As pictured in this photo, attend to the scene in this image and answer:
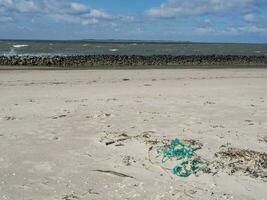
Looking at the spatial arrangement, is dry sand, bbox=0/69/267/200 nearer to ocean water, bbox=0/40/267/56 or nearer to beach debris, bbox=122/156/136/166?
beach debris, bbox=122/156/136/166

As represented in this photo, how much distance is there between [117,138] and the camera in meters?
7.43

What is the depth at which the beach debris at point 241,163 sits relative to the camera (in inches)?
232

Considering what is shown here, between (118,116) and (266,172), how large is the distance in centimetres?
420

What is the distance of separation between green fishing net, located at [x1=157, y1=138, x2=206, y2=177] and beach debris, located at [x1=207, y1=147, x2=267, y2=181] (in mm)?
197

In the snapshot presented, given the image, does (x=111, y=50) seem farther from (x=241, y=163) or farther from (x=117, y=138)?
(x=241, y=163)

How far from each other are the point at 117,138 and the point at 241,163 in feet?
7.15

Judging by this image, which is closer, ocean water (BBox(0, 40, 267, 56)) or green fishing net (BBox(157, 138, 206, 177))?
green fishing net (BBox(157, 138, 206, 177))

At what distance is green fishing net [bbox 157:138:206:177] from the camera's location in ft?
19.2

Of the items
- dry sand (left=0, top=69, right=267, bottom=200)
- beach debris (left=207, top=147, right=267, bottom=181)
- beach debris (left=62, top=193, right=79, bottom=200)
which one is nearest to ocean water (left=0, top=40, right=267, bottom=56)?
dry sand (left=0, top=69, right=267, bottom=200)

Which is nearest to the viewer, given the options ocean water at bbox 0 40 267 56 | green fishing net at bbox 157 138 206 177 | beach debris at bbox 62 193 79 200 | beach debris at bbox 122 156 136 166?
beach debris at bbox 62 193 79 200

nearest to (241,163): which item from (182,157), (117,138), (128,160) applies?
(182,157)

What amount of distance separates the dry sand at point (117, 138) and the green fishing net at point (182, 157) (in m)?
0.16

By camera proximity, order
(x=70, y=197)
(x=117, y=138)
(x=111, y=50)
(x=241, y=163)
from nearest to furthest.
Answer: (x=70, y=197)
(x=241, y=163)
(x=117, y=138)
(x=111, y=50)

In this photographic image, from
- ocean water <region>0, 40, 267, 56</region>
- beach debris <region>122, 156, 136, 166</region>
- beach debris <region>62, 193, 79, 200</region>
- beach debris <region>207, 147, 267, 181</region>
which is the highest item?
beach debris <region>207, 147, 267, 181</region>
